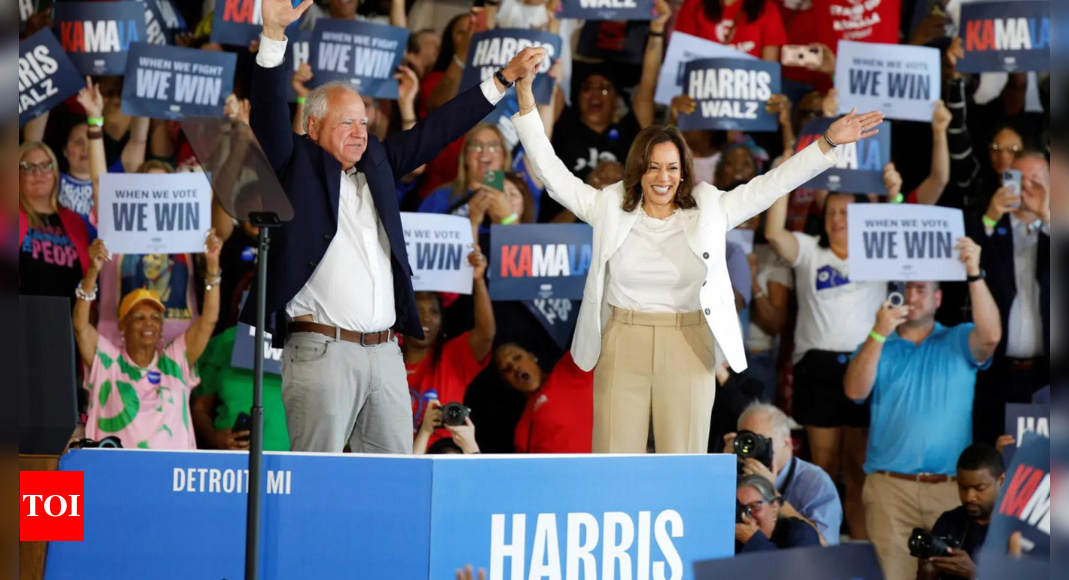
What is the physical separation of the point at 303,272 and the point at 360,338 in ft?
0.80

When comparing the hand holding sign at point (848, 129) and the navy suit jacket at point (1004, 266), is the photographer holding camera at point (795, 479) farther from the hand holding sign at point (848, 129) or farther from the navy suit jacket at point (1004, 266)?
the hand holding sign at point (848, 129)

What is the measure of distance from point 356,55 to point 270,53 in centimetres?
252

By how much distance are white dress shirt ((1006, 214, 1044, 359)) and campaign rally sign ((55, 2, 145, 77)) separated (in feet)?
14.1

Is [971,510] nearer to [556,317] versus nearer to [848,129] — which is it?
[556,317]

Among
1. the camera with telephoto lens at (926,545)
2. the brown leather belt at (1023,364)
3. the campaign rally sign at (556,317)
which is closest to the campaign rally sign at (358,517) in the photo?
the camera with telephoto lens at (926,545)

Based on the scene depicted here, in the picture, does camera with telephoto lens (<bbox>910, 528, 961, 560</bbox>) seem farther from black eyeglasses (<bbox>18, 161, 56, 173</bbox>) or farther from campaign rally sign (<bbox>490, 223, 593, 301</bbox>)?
black eyeglasses (<bbox>18, 161, 56, 173</bbox>)

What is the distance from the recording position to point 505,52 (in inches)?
227

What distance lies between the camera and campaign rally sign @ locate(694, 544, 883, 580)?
2.25 meters

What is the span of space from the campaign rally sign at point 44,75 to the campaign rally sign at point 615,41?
2442 millimetres

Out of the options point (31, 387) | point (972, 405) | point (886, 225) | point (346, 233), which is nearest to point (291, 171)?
point (346, 233)

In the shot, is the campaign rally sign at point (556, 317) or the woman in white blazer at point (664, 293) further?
the campaign rally sign at point (556, 317)

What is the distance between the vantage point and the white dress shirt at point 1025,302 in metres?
5.66

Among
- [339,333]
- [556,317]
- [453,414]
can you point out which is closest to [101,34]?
[556,317]

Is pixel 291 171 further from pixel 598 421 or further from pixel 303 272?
pixel 598 421
